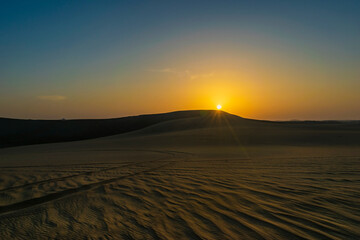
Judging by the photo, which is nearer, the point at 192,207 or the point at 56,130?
Result: the point at 192,207

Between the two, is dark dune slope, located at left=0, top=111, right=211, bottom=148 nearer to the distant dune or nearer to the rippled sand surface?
the distant dune

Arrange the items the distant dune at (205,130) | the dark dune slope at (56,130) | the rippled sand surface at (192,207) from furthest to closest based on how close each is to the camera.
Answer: the dark dune slope at (56,130)
the distant dune at (205,130)
the rippled sand surface at (192,207)

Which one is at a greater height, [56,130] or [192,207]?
[56,130]

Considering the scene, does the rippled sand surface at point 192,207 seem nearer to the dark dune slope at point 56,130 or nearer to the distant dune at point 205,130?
the distant dune at point 205,130

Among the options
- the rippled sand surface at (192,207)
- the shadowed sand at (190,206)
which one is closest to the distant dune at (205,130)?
the shadowed sand at (190,206)

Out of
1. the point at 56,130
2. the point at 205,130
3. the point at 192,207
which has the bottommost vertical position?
the point at 192,207

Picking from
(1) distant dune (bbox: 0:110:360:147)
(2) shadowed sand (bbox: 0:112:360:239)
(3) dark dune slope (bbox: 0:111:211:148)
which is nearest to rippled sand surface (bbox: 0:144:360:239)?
→ (2) shadowed sand (bbox: 0:112:360:239)

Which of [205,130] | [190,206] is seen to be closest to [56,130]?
[205,130]

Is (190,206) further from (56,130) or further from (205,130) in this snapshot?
(56,130)

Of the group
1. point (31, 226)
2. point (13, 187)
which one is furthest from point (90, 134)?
point (31, 226)

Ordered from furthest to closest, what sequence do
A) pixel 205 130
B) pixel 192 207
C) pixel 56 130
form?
1. pixel 56 130
2. pixel 205 130
3. pixel 192 207

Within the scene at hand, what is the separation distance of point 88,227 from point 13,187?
3.99 meters

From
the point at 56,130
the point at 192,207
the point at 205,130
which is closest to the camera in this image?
the point at 192,207

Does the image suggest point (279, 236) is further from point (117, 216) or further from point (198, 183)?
point (198, 183)
